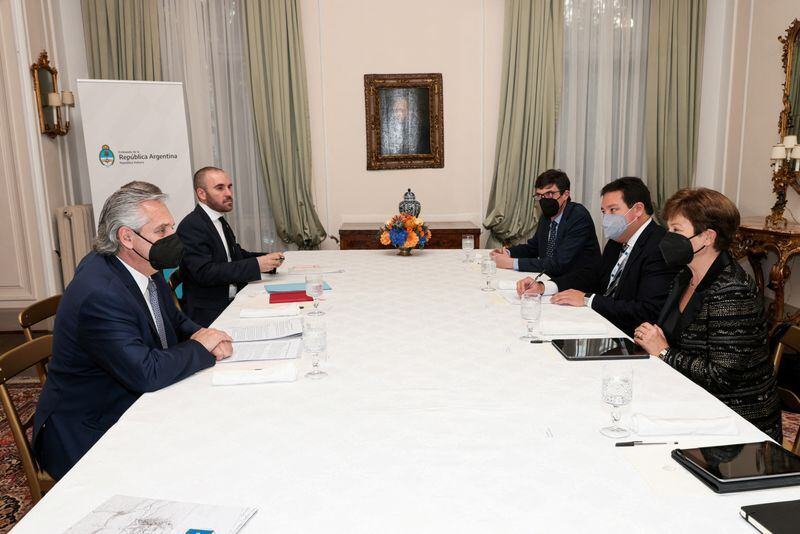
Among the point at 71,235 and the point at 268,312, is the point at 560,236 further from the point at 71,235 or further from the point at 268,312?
the point at 71,235

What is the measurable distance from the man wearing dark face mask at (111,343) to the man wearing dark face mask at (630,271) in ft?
4.99

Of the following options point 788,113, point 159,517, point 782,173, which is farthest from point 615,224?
point 788,113

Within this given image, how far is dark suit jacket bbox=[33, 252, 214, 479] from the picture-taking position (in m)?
1.92

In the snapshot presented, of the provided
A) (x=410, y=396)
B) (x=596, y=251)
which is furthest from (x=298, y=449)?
(x=596, y=251)

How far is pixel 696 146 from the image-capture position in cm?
616

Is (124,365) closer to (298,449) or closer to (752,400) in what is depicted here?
(298,449)

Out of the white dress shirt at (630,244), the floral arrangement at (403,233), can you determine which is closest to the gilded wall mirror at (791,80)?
the white dress shirt at (630,244)

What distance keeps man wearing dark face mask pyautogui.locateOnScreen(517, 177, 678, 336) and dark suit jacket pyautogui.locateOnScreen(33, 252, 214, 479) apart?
5.11ft

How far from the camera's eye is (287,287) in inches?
133

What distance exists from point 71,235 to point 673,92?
5.88 metres

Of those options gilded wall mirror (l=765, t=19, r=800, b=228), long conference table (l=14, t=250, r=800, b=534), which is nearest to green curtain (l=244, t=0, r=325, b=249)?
long conference table (l=14, t=250, r=800, b=534)

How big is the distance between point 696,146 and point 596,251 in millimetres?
2968

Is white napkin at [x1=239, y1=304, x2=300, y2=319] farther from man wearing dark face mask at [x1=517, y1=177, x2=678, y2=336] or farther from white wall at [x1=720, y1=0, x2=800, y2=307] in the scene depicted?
white wall at [x1=720, y1=0, x2=800, y2=307]

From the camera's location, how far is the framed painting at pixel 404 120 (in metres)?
6.05
